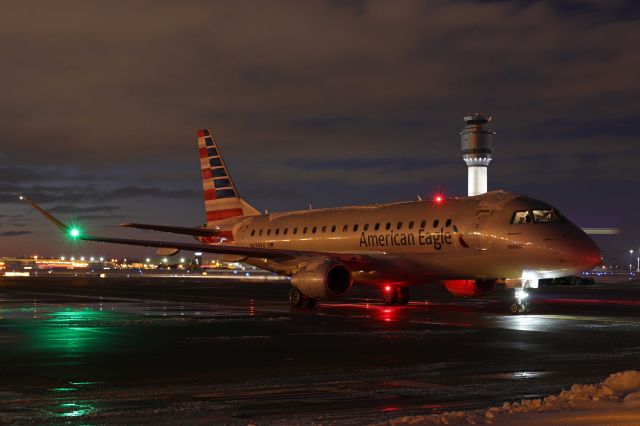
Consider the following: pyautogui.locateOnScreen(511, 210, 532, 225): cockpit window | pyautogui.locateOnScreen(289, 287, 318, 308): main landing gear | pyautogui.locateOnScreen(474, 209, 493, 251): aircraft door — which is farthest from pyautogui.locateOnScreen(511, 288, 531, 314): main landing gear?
pyautogui.locateOnScreen(289, 287, 318, 308): main landing gear

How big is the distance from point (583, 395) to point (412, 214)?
74.5 feet

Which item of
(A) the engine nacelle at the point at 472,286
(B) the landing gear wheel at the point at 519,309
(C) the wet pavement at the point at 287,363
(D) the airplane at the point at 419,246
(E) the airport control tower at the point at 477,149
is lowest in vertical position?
(C) the wet pavement at the point at 287,363

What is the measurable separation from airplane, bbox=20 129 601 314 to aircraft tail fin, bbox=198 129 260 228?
12.9 feet

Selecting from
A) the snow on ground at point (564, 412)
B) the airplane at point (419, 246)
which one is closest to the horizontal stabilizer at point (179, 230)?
the airplane at point (419, 246)

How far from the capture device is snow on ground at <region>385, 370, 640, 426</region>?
8469 mm

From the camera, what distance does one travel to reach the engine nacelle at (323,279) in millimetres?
30391

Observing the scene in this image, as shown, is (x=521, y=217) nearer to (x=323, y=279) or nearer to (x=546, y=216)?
(x=546, y=216)

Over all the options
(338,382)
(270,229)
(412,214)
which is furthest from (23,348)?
(270,229)

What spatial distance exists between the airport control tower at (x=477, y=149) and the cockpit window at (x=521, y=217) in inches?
5102

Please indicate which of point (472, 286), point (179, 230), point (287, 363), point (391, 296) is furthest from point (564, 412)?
point (179, 230)

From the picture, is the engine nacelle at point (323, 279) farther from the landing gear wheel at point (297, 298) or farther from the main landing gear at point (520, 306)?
the main landing gear at point (520, 306)

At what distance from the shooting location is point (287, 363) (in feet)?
47.4

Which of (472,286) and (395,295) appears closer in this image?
(472,286)

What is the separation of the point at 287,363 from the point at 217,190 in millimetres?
31276
